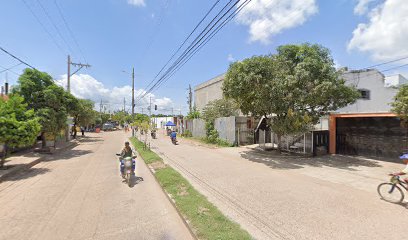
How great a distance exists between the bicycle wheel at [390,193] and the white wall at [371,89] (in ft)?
65.7

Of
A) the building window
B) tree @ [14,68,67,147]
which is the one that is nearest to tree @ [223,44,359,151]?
tree @ [14,68,67,147]

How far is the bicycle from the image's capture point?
20.8ft

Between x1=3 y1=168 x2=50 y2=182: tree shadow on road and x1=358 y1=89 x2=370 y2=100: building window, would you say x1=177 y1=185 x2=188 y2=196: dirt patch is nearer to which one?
x1=3 y1=168 x2=50 y2=182: tree shadow on road

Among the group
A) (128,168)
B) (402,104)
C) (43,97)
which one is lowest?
(128,168)

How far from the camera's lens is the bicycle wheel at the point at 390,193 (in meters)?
6.38

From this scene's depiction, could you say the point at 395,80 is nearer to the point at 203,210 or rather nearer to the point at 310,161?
the point at 310,161

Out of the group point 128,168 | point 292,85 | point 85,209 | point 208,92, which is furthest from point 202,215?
point 208,92

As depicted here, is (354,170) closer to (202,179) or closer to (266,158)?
(266,158)

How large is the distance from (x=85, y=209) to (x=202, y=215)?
3073 millimetres

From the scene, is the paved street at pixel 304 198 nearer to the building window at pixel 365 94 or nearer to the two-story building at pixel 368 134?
the two-story building at pixel 368 134

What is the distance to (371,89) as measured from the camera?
2492 cm

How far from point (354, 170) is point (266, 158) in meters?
4.57

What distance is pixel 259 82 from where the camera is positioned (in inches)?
510

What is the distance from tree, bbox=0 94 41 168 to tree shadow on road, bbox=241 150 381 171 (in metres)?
11.0
